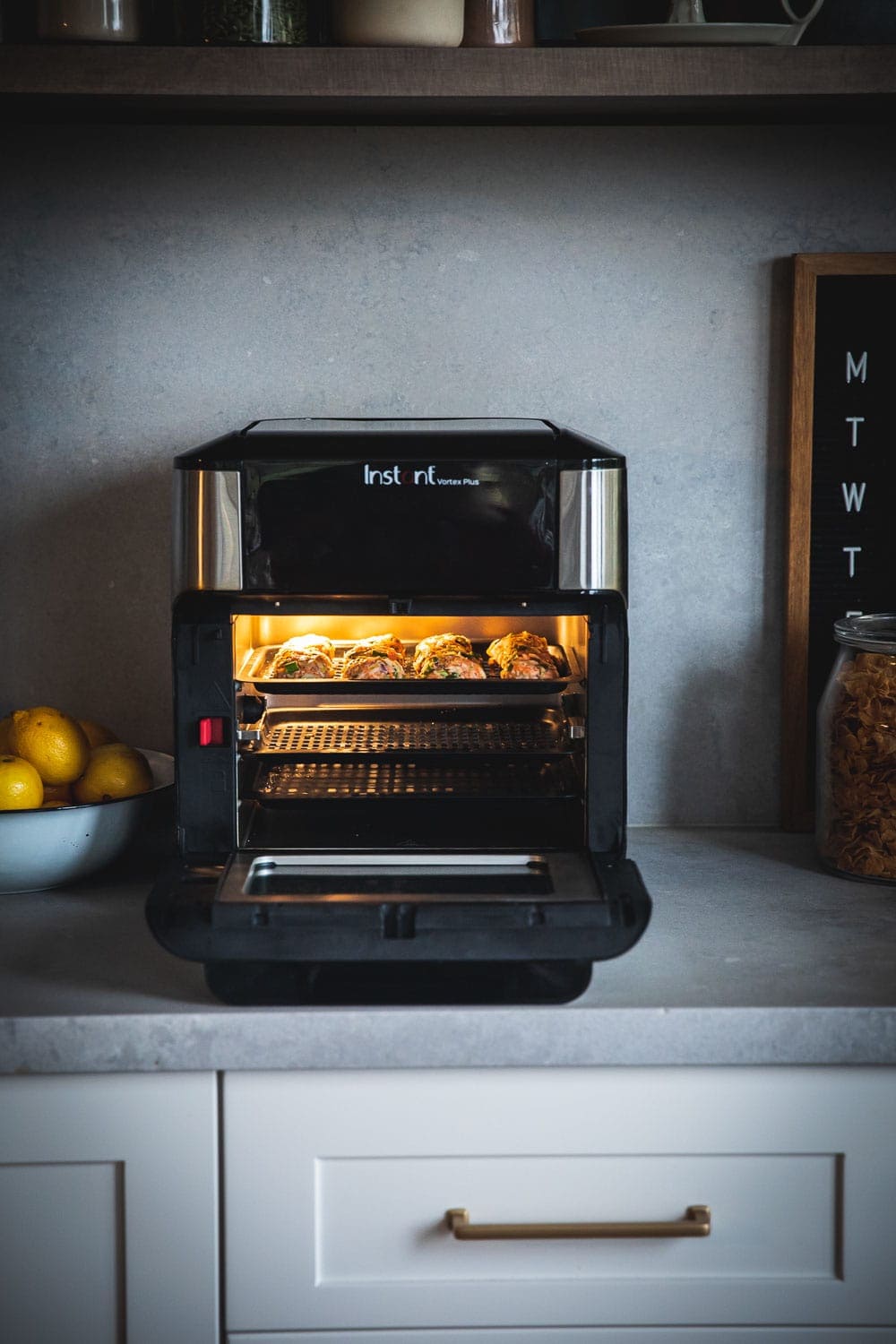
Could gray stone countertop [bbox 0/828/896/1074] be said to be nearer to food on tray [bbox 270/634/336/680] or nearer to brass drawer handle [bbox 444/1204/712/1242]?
brass drawer handle [bbox 444/1204/712/1242]

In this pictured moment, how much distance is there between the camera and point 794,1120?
3.34 feet

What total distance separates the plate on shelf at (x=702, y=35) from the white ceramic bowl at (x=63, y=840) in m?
0.89

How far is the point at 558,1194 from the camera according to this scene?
1023 millimetres

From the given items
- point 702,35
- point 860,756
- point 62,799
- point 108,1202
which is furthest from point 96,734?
point 702,35

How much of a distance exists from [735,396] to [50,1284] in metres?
1.17

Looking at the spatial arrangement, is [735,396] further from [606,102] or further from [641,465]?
[606,102]

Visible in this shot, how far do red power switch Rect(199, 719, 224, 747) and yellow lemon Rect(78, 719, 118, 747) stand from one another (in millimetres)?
307

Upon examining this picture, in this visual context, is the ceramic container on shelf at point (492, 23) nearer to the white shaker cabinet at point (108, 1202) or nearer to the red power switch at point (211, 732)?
the red power switch at point (211, 732)

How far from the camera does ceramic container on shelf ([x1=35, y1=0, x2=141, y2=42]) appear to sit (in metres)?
1.18

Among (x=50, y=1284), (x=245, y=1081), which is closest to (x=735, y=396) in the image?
(x=245, y=1081)

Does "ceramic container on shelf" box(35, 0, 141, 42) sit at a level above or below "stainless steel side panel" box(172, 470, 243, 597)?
above

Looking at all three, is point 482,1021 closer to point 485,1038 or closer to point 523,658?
point 485,1038

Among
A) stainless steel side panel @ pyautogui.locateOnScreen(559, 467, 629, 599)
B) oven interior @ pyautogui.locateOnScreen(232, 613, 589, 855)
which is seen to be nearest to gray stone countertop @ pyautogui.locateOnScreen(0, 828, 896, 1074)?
oven interior @ pyautogui.locateOnScreen(232, 613, 589, 855)

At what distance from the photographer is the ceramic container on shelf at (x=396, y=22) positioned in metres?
1.19
